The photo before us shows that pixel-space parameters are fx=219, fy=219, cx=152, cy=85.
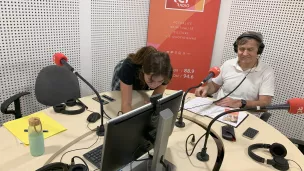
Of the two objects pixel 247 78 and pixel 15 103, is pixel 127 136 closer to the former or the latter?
pixel 15 103

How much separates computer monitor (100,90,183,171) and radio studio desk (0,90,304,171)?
31 centimetres

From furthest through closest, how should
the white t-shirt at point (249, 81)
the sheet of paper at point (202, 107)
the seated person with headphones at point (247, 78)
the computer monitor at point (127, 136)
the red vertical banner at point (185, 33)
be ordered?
the red vertical banner at point (185, 33) < the white t-shirt at point (249, 81) < the seated person with headphones at point (247, 78) < the sheet of paper at point (202, 107) < the computer monitor at point (127, 136)

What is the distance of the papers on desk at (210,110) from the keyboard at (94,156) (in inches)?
37.3

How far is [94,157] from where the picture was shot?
50.0 inches

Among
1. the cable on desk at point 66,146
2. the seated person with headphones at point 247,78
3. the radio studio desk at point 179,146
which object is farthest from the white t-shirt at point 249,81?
the cable on desk at point 66,146

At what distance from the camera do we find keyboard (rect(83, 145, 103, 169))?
124cm

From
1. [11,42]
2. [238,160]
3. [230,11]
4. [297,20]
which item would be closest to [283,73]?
[297,20]

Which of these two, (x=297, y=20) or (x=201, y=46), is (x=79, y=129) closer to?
(x=201, y=46)

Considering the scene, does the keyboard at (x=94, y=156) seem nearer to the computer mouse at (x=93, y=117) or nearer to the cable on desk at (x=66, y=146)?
the cable on desk at (x=66, y=146)

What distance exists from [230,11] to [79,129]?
2286 millimetres

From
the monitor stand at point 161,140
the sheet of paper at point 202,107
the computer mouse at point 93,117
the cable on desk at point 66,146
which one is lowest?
the cable on desk at point 66,146

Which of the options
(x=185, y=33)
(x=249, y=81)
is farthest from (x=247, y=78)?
(x=185, y=33)

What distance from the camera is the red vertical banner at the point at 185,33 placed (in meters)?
2.75

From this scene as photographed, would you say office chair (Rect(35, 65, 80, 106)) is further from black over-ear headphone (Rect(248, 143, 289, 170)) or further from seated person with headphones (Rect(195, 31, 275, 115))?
black over-ear headphone (Rect(248, 143, 289, 170))
